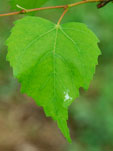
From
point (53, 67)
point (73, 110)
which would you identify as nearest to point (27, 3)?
point (53, 67)

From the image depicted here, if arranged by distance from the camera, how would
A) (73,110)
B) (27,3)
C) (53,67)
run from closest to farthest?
(53,67)
(27,3)
(73,110)

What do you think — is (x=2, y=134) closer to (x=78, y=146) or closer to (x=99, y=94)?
(x=78, y=146)

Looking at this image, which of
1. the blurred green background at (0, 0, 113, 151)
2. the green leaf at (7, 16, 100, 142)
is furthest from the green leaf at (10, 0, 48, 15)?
the blurred green background at (0, 0, 113, 151)

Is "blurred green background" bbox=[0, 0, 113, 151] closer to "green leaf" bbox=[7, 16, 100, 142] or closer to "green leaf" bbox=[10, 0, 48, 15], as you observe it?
"green leaf" bbox=[10, 0, 48, 15]

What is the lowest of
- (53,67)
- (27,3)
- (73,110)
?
(73,110)

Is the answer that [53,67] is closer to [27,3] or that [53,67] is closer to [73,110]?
[27,3]

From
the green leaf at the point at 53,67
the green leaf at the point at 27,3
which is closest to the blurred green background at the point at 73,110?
the green leaf at the point at 27,3

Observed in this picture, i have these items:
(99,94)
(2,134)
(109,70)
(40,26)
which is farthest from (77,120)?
(40,26)
